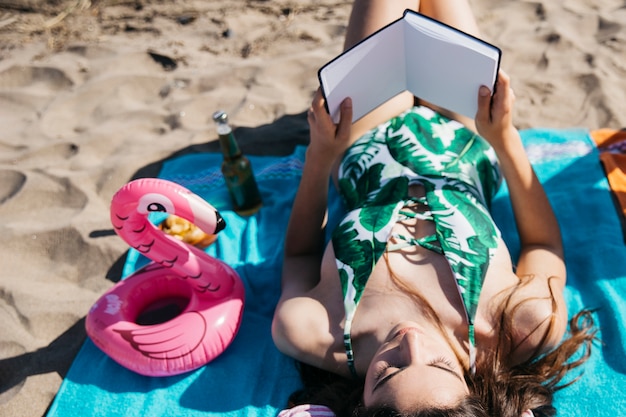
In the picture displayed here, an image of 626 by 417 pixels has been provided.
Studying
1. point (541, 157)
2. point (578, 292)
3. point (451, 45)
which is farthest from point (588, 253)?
point (451, 45)

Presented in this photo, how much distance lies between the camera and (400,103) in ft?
7.55

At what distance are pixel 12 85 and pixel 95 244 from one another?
169 cm

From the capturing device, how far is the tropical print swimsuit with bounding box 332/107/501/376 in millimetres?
1742

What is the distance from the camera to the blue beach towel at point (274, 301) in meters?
1.85

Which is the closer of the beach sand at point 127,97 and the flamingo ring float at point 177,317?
the flamingo ring float at point 177,317

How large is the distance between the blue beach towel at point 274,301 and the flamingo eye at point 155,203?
2.04 ft

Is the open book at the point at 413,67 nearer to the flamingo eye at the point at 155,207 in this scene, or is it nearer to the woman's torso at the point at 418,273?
the woman's torso at the point at 418,273

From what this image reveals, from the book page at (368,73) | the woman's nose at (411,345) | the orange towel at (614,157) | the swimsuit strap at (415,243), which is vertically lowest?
the orange towel at (614,157)

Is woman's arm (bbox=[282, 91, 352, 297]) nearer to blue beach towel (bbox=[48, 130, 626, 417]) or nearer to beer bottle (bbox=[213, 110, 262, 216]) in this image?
blue beach towel (bbox=[48, 130, 626, 417])

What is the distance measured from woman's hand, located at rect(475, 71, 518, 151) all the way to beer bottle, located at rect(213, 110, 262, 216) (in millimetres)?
962

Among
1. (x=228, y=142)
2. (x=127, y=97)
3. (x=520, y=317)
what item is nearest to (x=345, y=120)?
(x=228, y=142)

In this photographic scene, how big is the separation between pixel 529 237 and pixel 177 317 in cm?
128

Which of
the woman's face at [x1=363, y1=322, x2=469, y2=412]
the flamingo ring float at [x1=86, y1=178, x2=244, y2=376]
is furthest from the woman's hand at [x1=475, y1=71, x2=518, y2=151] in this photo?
the flamingo ring float at [x1=86, y1=178, x2=244, y2=376]

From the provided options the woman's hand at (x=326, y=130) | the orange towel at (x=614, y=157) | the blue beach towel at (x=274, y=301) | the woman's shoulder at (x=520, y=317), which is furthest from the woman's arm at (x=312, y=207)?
the orange towel at (x=614, y=157)
